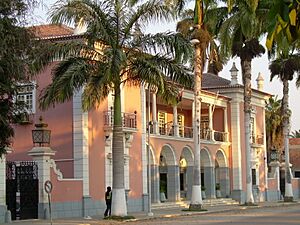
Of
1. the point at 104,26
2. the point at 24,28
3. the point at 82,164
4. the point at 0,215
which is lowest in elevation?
the point at 0,215

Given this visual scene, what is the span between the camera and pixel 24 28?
15.3 metres

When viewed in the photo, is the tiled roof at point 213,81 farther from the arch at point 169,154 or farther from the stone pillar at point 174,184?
the stone pillar at point 174,184

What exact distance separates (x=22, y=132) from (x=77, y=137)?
3682 mm

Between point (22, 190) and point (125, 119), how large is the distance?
31.4 feet

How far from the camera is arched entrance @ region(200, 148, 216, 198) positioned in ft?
166

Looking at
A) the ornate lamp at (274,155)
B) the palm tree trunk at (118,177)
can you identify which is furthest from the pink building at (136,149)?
the palm tree trunk at (118,177)

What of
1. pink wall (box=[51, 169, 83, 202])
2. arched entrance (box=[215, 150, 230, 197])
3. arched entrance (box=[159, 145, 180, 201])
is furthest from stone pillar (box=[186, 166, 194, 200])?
pink wall (box=[51, 169, 83, 202])

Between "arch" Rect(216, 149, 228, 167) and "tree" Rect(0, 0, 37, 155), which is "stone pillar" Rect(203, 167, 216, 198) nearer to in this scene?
"arch" Rect(216, 149, 228, 167)

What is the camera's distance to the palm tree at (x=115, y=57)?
2831 cm

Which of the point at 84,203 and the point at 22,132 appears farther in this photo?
the point at 22,132

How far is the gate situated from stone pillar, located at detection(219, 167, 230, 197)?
83.6ft

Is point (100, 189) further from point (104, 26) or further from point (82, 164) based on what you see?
point (104, 26)

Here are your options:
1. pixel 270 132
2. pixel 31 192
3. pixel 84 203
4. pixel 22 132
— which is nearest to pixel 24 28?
pixel 31 192

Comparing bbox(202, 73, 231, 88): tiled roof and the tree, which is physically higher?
bbox(202, 73, 231, 88): tiled roof
